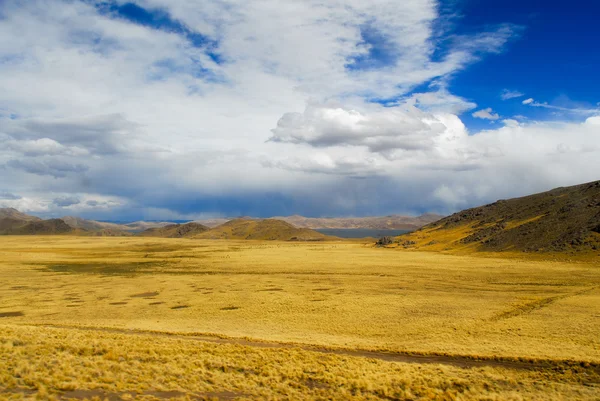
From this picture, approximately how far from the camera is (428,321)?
3125 centimetres

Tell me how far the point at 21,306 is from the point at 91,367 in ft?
85.6

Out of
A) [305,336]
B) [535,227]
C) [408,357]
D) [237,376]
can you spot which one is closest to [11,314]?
[305,336]

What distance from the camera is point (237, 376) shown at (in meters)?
19.1

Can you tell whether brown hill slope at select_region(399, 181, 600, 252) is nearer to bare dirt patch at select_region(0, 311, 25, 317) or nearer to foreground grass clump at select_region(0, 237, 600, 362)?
foreground grass clump at select_region(0, 237, 600, 362)

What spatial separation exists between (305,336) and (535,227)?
8246 cm

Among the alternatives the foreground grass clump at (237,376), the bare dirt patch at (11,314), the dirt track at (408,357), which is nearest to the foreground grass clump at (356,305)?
the bare dirt patch at (11,314)

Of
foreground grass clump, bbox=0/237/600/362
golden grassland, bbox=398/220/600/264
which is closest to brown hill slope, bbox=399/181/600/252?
golden grassland, bbox=398/220/600/264

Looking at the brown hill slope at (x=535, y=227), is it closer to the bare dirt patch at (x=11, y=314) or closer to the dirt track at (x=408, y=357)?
the dirt track at (x=408, y=357)

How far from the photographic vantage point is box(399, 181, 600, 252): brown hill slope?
7538 centimetres

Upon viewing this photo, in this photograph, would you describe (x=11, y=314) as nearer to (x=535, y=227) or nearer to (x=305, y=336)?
(x=305, y=336)

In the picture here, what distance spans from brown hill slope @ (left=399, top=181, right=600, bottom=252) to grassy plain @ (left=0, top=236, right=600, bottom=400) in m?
22.1

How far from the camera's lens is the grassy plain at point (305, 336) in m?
17.8

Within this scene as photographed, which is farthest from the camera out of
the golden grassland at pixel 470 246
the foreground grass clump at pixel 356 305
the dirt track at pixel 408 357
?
the golden grassland at pixel 470 246

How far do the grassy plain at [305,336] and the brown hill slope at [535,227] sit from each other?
72.6ft
